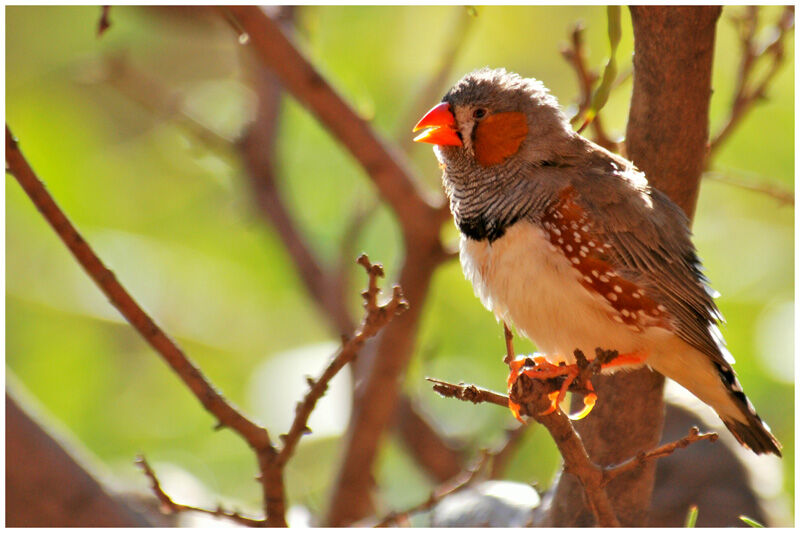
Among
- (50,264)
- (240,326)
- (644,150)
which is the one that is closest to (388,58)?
(240,326)

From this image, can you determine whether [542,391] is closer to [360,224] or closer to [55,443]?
[55,443]

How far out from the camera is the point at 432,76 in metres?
3.26

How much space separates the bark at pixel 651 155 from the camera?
1.89 m

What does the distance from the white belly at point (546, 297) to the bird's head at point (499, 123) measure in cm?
17

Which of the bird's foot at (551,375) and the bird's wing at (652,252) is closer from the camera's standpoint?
the bird's foot at (551,375)

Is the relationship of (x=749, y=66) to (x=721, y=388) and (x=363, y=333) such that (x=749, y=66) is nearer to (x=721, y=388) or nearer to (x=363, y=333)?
(x=721, y=388)

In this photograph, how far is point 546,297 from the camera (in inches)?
67.4

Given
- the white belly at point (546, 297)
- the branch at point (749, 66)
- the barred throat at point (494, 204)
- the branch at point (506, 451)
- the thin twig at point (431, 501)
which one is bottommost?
the thin twig at point (431, 501)

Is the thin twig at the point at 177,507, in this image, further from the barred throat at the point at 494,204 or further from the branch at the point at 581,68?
Result: the branch at the point at 581,68

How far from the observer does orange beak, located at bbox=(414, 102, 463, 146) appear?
1.83 metres

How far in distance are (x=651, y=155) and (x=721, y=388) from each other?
0.48 meters

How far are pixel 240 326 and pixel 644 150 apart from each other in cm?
220

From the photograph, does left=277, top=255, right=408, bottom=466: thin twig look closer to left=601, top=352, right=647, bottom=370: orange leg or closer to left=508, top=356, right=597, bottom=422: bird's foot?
left=508, top=356, right=597, bottom=422: bird's foot

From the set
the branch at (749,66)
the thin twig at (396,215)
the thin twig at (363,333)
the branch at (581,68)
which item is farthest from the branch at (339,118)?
the thin twig at (363,333)
